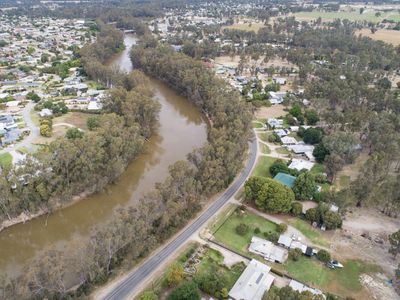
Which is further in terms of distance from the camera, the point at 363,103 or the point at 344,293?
the point at 363,103

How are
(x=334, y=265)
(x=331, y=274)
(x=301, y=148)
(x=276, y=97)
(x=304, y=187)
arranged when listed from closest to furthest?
(x=331, y=274) → (x=334, y=265) → (x=304, y=187) → (x=301, y=148) → (x=276, y=97)

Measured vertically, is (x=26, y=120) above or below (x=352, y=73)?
below

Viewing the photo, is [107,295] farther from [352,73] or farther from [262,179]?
[352,73]

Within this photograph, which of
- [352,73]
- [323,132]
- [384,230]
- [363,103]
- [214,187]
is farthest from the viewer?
[352,73]

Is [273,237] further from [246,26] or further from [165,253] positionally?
[246,26]

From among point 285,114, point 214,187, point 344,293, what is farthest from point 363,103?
point 344,293

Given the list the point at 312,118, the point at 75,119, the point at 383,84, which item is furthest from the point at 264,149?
the point at 383,84

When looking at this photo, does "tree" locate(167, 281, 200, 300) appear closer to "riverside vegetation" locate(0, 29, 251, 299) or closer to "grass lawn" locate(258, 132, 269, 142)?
"riverside vegetation" locate(0, 29, 251, 299)
